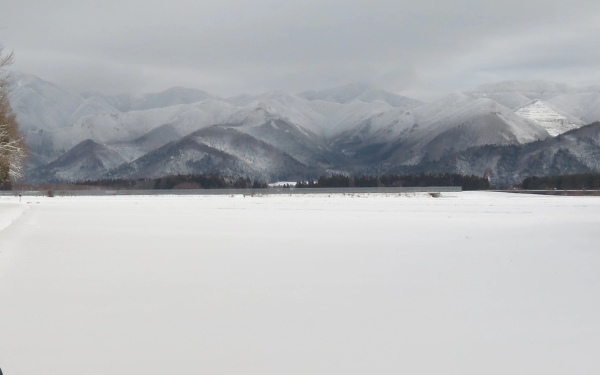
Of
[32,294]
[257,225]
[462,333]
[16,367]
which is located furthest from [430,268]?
[257,225]

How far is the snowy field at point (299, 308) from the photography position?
8852mm

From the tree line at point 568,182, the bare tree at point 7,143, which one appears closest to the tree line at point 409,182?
the tree line at point 568,182

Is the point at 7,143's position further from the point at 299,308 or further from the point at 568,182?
the point at 568,182

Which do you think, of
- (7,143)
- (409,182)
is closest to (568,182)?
(409,182)

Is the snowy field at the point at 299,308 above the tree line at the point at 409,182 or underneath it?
underneath

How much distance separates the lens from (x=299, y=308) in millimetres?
11852

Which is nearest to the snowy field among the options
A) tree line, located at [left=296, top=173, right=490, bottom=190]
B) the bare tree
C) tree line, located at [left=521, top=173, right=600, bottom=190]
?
the bare tree

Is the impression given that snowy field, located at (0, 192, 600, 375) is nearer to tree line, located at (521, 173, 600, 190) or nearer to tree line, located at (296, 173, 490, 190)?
tree line, located at (521, 173, 600, 190)

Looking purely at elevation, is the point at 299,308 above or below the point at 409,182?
below

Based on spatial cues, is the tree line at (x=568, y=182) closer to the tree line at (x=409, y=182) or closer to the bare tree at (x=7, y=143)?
the tree line at (x=409, y=182)

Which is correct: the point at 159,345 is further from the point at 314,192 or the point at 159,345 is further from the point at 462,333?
the point at 314,192

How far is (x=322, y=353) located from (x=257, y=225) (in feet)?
74.2

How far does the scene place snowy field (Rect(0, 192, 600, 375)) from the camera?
8.85 meters

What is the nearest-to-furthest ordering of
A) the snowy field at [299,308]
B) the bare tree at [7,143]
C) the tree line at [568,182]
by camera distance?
the snowy field at [299,308]
the bare tree at [7,143]
the tree line at [568,182]
